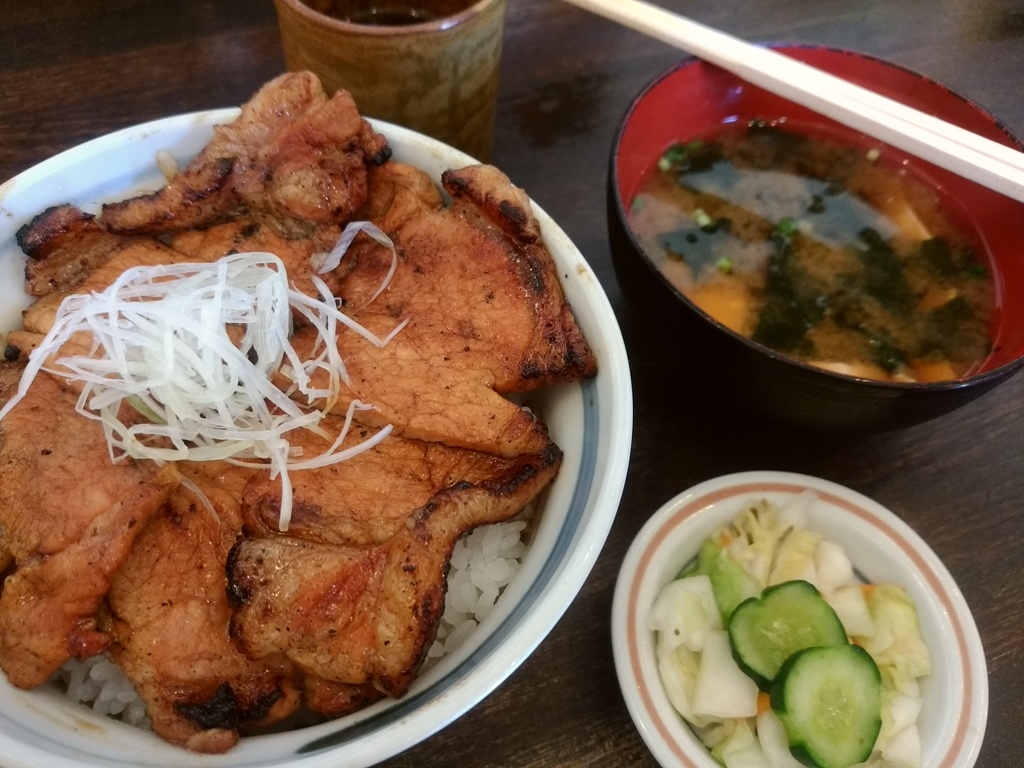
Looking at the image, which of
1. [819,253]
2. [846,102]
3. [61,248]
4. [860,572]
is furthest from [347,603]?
[846,102]

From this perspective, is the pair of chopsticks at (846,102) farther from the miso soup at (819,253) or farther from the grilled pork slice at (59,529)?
the grilled pork slice at (59,529)

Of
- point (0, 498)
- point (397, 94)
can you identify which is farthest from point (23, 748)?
point (397, 94)

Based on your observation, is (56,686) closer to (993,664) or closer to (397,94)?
(397,94)

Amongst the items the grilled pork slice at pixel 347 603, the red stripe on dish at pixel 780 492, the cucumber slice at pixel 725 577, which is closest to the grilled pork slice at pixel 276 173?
the grilled pork slice at pixel 347 603

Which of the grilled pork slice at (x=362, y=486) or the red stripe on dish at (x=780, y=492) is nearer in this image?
the grilled pork slice at (x=362, y=486)

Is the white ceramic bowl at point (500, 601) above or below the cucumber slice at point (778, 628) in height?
above

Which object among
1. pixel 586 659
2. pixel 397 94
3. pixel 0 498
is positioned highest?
pixel 397 94
